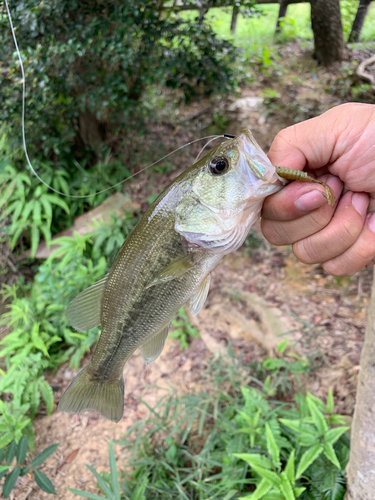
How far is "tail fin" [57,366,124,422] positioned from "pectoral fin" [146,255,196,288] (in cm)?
61

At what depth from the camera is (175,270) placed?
141 centimetres


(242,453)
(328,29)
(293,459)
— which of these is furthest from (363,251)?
(328,29)

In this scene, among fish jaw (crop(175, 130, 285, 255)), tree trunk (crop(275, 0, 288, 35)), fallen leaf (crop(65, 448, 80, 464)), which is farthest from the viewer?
tree trunk (crop(275, 0, 288, 35))

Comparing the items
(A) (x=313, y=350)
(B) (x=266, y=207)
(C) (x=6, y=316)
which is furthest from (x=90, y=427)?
(B) (x=266, y=207)

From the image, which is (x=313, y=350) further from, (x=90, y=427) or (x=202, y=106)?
(x=202, y=106)

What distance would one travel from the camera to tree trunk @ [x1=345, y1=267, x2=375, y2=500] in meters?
1.69

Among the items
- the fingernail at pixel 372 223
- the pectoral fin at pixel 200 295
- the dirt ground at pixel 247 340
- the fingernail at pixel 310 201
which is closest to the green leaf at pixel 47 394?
the dirt ground at pixel 247 340

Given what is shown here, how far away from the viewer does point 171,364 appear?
11.4 ft

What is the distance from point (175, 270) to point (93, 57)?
3.40 metres

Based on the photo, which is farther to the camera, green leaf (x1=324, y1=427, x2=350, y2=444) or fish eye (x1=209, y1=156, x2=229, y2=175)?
green leaf (x1=324, y1=427, x2=350, y2=444)

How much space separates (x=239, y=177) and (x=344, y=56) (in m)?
5.74

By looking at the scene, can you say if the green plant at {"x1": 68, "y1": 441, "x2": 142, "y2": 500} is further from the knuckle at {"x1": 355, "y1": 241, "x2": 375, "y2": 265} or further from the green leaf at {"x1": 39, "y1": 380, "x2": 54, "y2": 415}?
the knuckle at {"x1": 355, "y1": 241, "x2": 375, "y2": 265}

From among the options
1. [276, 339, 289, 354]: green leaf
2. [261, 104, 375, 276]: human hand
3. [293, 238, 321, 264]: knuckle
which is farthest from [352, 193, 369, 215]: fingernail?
[276, 339, 289, 354]: green leaf

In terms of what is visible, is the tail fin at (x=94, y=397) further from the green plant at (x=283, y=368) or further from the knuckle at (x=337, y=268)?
the green plant at (x=283, y=368)
